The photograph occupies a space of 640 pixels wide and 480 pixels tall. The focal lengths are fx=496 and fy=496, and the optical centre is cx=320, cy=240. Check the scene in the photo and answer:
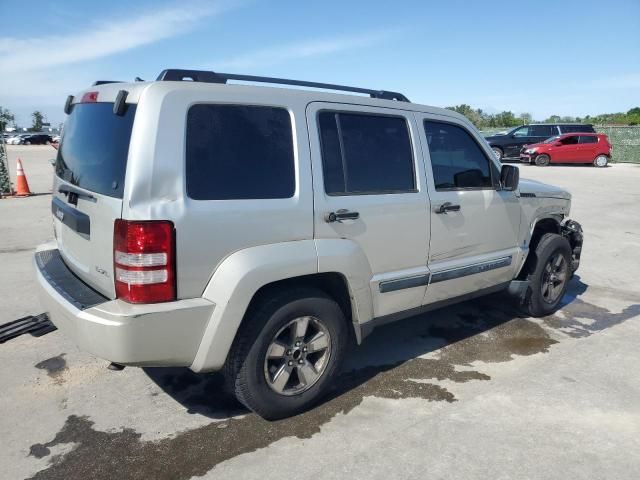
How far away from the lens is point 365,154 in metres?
3.30

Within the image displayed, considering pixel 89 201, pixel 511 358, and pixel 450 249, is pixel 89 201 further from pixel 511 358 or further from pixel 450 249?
pixel 511 358

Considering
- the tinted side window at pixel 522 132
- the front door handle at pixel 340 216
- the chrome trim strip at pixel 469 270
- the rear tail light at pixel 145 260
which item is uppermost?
the tinted side window at pixel 522 132

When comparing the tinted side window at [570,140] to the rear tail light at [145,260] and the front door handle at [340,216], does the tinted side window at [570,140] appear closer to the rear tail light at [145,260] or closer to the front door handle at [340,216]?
the front door handle at [340,216]

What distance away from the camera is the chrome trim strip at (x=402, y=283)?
11.1 feet

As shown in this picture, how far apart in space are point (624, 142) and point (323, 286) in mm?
27025

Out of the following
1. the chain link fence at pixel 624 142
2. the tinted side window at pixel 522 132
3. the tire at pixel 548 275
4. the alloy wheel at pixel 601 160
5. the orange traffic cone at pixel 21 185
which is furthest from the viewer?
the chain link fence at pixel 624 142

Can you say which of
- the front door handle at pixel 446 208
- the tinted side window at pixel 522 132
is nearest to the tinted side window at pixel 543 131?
the tinted side window at pixel 522 132

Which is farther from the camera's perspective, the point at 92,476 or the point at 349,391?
the point at 349,391

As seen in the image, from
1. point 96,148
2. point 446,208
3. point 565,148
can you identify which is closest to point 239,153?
point 96,148

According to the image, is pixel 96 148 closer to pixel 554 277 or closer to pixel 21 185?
pixel 554 277

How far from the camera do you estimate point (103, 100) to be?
2896 mm

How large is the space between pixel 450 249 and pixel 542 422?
1333 mm

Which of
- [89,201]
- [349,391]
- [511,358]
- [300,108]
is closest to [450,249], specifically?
[511,358]

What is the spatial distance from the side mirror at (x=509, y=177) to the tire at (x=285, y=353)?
1.93m
